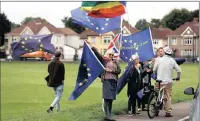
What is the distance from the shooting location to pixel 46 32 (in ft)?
374

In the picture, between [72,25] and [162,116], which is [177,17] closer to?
[72,25]

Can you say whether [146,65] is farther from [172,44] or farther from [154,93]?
[172,44]

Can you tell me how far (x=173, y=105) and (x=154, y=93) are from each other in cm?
347

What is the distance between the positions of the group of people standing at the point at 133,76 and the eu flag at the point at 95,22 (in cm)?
126

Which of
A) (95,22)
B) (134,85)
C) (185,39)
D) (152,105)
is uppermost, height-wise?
(95,22)

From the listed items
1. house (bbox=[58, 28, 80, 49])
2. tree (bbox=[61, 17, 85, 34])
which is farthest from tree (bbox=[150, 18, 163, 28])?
house (bbox=[58, 28, 80, 49])

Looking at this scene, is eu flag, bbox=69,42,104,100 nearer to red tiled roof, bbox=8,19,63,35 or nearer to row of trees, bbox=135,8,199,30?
red tiled roof, bbox=8,19,63,35

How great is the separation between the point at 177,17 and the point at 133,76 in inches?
4582

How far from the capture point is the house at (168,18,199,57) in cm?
11150

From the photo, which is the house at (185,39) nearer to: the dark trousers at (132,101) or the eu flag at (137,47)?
the eu flag at (137,47)

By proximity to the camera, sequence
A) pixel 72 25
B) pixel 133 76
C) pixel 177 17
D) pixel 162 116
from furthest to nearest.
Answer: pixel 72 25 < pixel 177 17 < pixel 162 116 < pixel 133 76

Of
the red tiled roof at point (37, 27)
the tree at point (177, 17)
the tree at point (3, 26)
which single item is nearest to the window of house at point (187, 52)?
the tree at point (177, 17)

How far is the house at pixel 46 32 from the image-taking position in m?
115

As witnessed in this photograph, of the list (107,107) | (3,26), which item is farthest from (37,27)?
(107,107)
